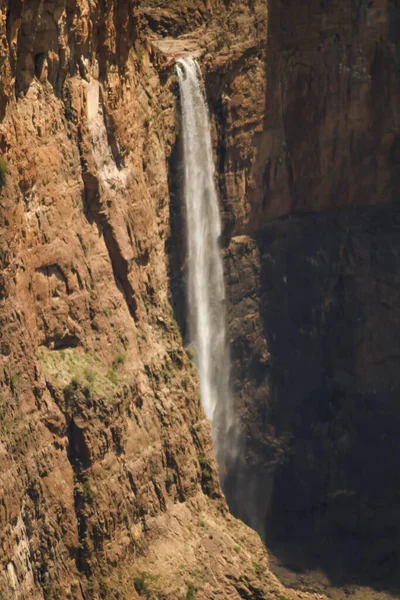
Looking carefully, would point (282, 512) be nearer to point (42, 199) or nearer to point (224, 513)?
point (224, 513)

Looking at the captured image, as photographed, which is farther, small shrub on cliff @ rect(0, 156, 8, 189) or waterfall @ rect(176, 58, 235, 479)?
waterfall @ rect(176, 58, 235, 479)

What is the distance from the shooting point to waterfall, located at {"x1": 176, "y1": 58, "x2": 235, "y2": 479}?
7356 centimetres

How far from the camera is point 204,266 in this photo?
2997 inches

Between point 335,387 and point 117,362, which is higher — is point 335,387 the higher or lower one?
the lower one

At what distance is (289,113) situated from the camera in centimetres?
7969

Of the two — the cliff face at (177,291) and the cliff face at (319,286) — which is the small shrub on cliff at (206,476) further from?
the cliff face at (319,286)

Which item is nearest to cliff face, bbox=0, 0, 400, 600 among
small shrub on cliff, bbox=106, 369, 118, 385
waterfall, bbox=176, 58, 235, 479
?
small shrub on cliff, bbox=106, 369, 118, 385

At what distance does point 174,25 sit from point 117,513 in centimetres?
1765

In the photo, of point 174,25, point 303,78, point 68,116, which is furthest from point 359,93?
point 68,116

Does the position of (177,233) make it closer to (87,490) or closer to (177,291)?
(177,291)

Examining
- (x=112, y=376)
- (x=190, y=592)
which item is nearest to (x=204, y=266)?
(x=112, y=376)

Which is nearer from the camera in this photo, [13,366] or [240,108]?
[13,366]

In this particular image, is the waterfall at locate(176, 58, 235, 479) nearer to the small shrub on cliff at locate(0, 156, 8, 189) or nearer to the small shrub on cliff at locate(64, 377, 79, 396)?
the small shrub on cliff at locate(64, 377, 79, 396)

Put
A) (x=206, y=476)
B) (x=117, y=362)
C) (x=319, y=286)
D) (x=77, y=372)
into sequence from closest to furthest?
(x=77, y=372) → (x=117, y=362) → (x=206, y=476) → (x=319, y=286)
